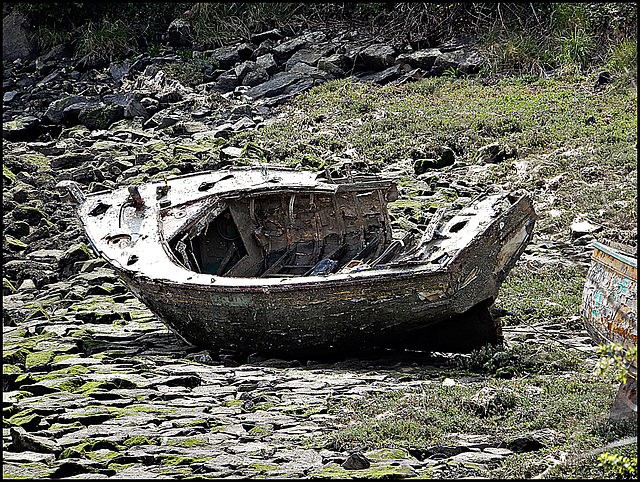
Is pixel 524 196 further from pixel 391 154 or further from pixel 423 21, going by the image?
pixel 423 21

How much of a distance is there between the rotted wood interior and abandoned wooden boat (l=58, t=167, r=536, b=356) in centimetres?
1

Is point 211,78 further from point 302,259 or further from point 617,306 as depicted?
point 617,306

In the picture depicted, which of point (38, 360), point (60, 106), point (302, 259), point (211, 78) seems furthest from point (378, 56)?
point (38, 360)

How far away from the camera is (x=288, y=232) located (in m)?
8.54

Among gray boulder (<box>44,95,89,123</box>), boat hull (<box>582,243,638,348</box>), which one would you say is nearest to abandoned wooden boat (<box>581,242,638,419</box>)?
boat hull (<box>582,243,638,348</box>)

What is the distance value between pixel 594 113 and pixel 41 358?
842 cm

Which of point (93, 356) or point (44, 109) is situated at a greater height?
point (44, 109)

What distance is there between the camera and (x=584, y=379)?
208 inches

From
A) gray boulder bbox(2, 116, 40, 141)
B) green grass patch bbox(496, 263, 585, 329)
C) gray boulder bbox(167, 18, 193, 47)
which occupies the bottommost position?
green grass patch bbox(496, 263, 585, 329)

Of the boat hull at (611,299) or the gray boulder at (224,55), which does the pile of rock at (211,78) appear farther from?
the boat hull at (611,299)

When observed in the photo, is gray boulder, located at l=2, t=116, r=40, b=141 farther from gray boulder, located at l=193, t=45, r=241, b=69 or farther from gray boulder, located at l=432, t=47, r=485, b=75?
gray boulder, located at l=432, t=47, r=485, b=75

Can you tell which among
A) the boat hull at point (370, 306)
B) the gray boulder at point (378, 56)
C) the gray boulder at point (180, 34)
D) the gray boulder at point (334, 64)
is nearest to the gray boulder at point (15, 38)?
the gray boulder at point (180, 34)

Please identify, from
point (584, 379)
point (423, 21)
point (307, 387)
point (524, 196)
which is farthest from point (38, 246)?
point (423, 21)

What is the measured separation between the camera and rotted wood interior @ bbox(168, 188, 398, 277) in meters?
8.21
